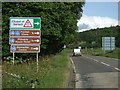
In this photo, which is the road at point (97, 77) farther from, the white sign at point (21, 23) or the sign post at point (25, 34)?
the white sign at point (21, 23)

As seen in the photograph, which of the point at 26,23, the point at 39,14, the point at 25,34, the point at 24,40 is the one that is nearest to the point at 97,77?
the point at 24,40

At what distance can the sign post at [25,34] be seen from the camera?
1416 cm

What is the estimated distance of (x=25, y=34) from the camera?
1448cm

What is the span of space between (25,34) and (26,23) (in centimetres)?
73

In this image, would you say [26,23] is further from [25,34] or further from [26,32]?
[25,34]

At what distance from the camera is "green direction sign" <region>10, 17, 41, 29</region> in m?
14.0

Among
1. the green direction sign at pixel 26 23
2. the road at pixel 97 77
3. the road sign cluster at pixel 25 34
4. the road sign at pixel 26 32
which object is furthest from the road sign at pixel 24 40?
the road at pixel 97 77

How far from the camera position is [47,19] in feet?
60.8

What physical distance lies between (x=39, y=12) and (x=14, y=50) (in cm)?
510

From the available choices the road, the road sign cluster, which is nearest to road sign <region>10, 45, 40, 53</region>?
the road sign cluster

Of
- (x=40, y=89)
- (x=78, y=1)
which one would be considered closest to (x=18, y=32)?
(x=40, y=89)

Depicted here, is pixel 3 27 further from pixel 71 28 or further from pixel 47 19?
pixel 71 28

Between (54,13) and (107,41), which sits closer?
(54,13)

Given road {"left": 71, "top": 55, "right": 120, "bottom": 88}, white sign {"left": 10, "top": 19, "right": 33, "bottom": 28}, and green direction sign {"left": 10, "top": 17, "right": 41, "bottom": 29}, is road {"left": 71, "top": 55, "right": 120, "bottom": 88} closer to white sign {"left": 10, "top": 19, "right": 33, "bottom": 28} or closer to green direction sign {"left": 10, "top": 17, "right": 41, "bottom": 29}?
green direction sign {"left": 10, "top": 17, "right": 41, "bottom": 29}
